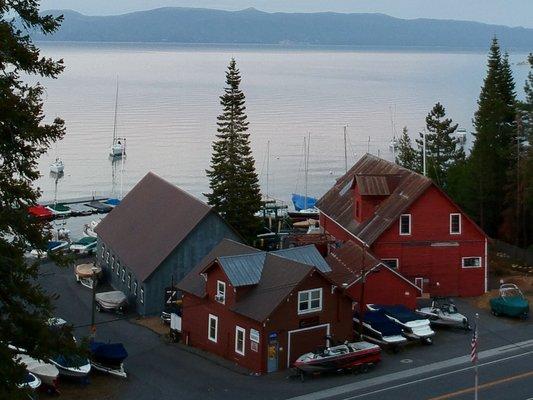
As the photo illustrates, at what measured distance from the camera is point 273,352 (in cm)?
3259

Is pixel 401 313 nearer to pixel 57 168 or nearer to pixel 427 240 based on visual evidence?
pixel 427 240

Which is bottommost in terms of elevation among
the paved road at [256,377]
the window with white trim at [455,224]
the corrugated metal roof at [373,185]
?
the paved road at [256,377]

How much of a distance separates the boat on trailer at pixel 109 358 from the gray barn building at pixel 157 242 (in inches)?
387

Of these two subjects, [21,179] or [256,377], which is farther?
[256,377]

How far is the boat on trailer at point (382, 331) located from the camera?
34.4 meters

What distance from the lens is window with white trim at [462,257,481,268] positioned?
44.6m

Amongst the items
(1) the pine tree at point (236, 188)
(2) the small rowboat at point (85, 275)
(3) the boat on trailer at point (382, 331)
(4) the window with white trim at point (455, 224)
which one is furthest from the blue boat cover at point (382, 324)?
(1) the pine tree at point (236, 188)

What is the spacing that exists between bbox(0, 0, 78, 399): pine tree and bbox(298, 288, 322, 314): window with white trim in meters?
16.8

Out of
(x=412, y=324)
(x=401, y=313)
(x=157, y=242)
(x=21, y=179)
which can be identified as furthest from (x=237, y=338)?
(x=21, y=179)

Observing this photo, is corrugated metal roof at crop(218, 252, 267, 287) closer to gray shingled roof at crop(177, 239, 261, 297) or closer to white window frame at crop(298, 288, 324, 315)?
gray shingled roof at crop(177, 239, 261, 297)

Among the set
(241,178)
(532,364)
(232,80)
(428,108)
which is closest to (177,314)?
(532,364)

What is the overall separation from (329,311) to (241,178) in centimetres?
2409

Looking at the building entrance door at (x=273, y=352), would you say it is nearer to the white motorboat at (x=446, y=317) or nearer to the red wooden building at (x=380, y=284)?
the red wooden building at (x=380, y=284)

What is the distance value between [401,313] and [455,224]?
9053 mm
